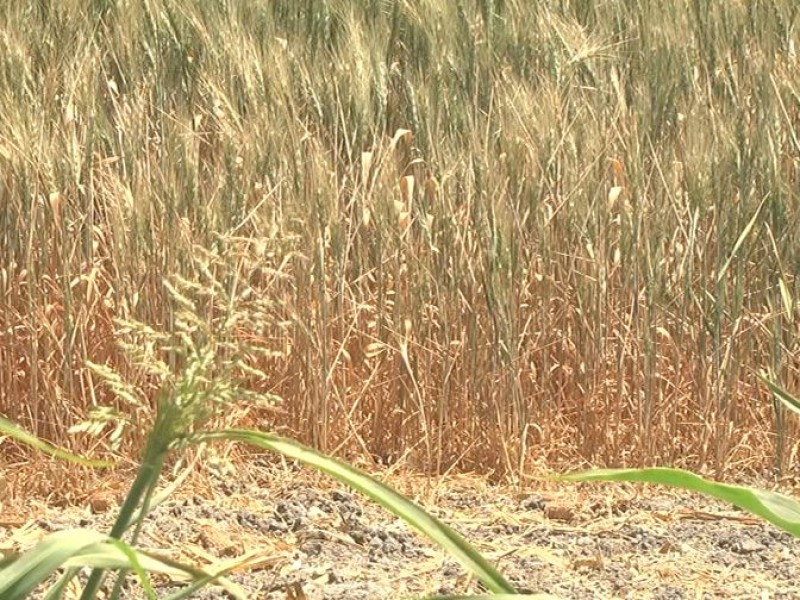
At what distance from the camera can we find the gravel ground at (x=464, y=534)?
2.05 m

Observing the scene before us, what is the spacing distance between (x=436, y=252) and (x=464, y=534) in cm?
60

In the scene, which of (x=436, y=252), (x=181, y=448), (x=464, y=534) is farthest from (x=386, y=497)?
(x=436, y=252)

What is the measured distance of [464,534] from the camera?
2354mm

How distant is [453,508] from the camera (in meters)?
2.54

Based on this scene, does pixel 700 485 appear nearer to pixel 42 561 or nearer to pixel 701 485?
pixel 701 485

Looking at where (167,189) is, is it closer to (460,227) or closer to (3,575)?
(460,227)

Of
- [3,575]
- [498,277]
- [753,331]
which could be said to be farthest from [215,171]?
[3,575]

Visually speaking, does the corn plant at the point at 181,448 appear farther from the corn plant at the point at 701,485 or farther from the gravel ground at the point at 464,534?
the gravel ground at the point at 464,534

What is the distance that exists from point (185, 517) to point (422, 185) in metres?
0.90

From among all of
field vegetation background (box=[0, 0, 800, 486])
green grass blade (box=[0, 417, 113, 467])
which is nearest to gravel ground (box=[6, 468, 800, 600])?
field vegetation background (box=[0, 0, 800, 486])

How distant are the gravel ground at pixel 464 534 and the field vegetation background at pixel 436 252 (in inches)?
5.4

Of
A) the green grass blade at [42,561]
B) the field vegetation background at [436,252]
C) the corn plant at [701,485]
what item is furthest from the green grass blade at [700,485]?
the field vegetation background at [436,252]

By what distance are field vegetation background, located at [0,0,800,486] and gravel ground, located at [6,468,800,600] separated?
136 mm

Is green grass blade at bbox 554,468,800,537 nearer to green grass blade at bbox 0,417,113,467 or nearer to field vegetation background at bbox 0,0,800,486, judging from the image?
green grass blade at bbox 0,417,113,467
